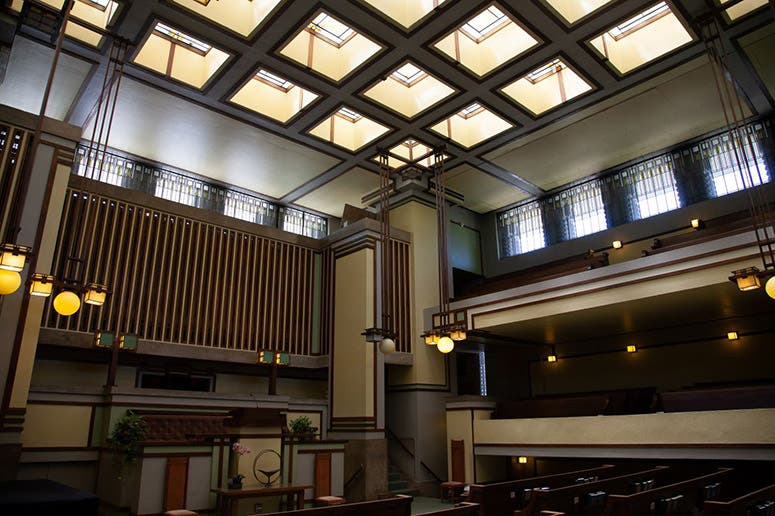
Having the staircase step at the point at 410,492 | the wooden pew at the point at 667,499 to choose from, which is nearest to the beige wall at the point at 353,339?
the staircase step at the point at 410,492

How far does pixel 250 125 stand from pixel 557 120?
220 inches

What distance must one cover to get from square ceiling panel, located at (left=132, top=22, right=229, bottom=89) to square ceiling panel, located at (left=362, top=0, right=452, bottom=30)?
2.56 metres

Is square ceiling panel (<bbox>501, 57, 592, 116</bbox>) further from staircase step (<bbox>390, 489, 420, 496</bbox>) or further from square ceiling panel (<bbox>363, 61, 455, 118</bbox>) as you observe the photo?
staircase step (<bbox>390, 489, 420, 496</bbox>)

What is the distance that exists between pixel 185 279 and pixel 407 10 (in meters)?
6.05

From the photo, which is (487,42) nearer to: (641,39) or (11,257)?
(641,39)

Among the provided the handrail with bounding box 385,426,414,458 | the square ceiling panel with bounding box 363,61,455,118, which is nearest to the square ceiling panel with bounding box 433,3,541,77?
the square ceiling panel with bounding box 363,61,455,118

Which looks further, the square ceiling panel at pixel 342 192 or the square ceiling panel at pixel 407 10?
the square ceiling panel at pixel 342 192

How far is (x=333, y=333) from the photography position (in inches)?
432

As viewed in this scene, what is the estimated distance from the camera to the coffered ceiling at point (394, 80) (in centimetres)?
727

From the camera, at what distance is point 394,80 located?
361 inches

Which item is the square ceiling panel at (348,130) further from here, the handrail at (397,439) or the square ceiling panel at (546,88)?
the handrail at (397,439)

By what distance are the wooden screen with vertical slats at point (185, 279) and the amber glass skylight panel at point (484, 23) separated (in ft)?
18.7

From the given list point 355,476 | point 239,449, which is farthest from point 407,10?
point 355,476

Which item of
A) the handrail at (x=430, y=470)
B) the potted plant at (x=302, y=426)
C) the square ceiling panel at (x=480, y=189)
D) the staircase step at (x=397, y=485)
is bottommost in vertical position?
the staircase step at (x=397, y=485)
